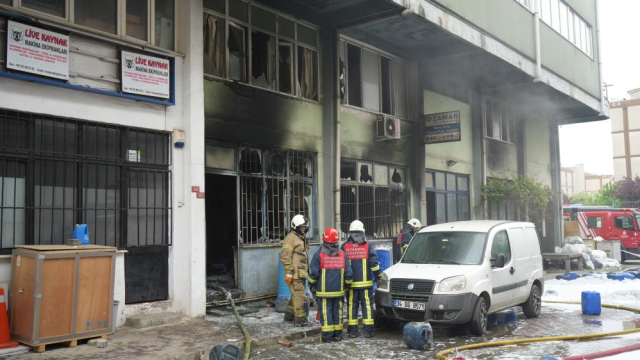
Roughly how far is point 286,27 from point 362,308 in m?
7.17

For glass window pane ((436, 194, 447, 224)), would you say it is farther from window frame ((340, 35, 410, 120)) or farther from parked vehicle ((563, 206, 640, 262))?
parked vehicle ((563, 206, 640, 262))

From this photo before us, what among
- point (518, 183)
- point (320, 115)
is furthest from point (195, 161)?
point (518, 183)

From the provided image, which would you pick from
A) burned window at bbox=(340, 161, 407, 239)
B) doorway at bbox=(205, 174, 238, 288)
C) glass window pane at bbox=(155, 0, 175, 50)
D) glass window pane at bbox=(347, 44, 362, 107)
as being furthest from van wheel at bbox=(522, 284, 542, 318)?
glass window pane at bbox=(155, 0, 175, 50)

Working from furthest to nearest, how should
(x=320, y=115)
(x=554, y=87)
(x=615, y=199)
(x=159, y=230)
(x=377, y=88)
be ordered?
(x=615, y=199) → (x=554, y=87) → (x=377, y=88) → (x=320, y=115) → (x=159, y=230)

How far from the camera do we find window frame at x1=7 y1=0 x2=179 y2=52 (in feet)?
27.3

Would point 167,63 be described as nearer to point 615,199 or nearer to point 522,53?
point 522,53

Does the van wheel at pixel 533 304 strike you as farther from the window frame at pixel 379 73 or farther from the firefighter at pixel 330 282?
the window frame at pixel 379 73

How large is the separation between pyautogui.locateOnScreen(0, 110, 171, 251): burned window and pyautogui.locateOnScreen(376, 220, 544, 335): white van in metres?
4.20

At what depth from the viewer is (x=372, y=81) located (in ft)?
52.2

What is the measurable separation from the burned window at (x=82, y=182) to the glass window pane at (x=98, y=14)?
165 centimetres

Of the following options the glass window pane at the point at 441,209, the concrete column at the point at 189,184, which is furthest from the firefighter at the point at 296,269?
the glass window pane at the point at 441,209

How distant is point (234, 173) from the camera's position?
1162 centimetres

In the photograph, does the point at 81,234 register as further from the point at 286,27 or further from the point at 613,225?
the point at 613,225

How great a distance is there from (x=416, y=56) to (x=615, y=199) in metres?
46.3
